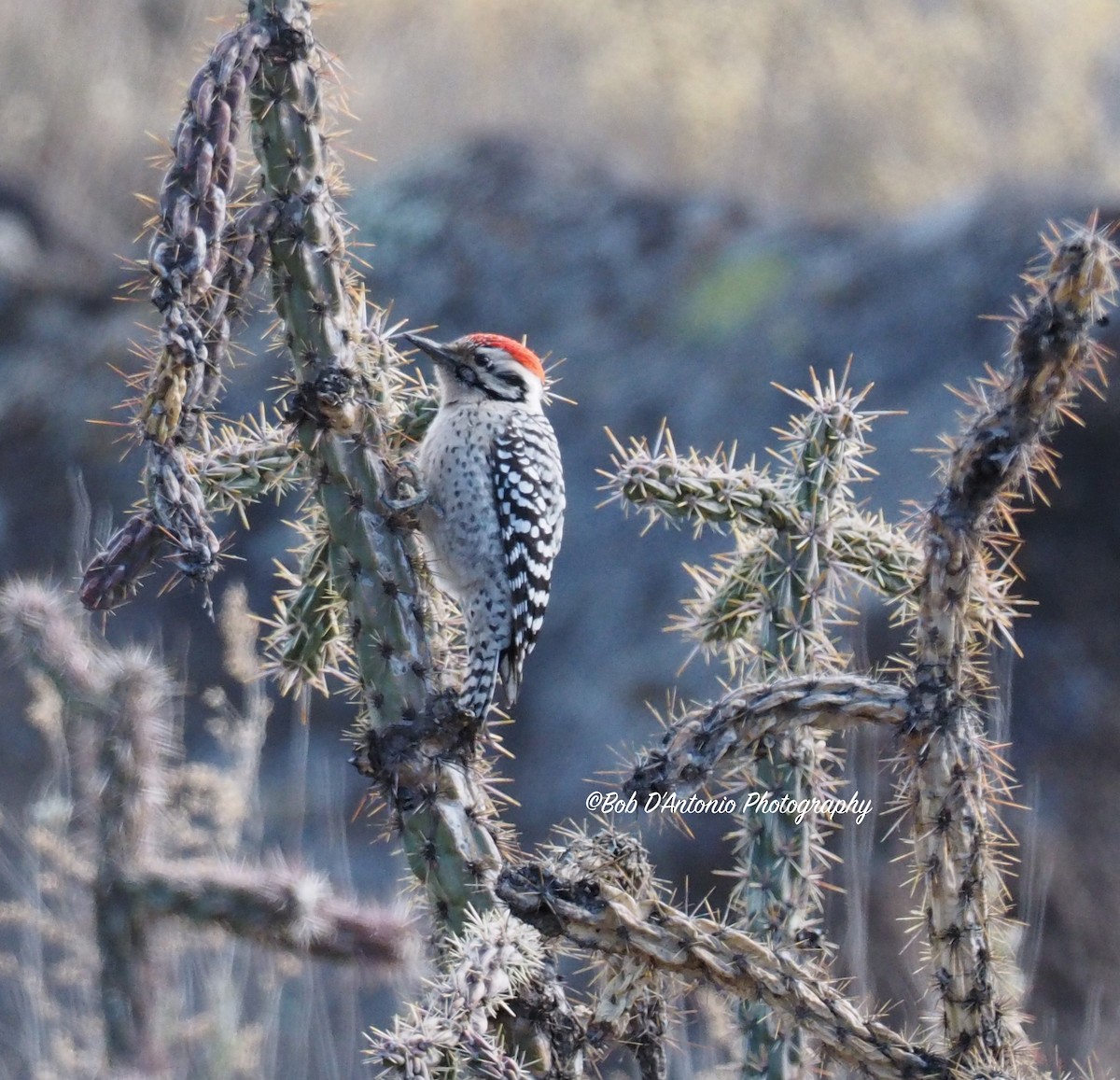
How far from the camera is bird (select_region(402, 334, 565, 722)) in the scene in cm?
403

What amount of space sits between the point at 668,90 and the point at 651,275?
3187mm

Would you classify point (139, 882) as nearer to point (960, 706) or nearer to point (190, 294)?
point (190, 294)

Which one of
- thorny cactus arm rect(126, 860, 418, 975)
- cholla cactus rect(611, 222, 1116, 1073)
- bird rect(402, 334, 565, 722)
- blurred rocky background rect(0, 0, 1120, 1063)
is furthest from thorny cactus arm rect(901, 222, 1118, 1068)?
blurred rocky background rect(0, 0, 1120, 1063)

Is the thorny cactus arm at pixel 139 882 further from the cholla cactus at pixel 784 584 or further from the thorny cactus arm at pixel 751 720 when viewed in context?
the thorny cactus arm at pixel 751 720

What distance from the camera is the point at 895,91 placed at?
1351cm

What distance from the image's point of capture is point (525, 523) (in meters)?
4.23

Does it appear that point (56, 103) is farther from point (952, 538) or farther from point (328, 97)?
point (952, 538)

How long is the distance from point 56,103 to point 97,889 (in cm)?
1085

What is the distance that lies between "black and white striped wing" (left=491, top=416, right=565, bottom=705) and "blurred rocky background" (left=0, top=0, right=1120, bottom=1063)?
2675 millimetres

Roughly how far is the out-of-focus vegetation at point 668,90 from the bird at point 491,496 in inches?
322

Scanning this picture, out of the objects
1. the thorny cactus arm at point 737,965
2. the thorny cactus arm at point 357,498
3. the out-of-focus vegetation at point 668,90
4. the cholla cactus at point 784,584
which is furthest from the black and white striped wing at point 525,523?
the out-of-focus vegetation at point 668,90

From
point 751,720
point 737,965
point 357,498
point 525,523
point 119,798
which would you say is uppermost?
point 525,523

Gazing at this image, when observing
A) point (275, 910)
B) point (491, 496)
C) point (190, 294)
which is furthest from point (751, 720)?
point (275, 910)

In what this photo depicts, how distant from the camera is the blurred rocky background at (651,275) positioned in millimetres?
7922
